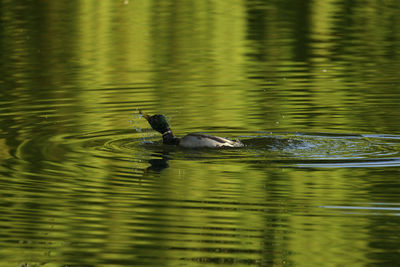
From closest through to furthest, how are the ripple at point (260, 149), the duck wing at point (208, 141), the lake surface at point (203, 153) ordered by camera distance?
the lake surface at point (203, 153) → the ripple at point (260, 149) → the duck wing at point (208, 141)

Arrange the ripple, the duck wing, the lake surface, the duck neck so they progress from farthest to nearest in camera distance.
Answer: the duck neck → the duck wing → the ripple → the lake surface

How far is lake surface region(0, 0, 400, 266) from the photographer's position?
28.8 feet

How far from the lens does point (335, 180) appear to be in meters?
11.0

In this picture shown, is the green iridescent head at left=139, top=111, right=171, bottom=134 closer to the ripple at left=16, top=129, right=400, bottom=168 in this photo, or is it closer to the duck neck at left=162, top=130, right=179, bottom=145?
the duck neck at left=162, top=130, right=179, bottom=145

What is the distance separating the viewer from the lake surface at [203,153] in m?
8.78

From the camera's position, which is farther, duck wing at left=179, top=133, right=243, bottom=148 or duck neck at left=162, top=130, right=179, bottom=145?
duck neck at left=162, top=130, right=179, bottom=145

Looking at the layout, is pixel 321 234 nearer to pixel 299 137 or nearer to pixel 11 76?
pixel 299 137

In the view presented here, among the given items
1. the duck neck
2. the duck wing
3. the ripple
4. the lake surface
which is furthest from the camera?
the duck neck

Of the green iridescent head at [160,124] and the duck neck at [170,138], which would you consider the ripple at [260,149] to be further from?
the green iridescent head at [160,124]

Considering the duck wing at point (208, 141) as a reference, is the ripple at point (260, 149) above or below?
below

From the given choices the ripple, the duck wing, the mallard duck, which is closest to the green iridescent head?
the mallard duck

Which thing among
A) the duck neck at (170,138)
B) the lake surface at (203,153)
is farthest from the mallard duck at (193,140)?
the lake surface at (203,153)

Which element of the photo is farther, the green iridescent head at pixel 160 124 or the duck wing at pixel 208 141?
the green iridescent head at pixel 160 124

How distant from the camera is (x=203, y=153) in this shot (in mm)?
12641
